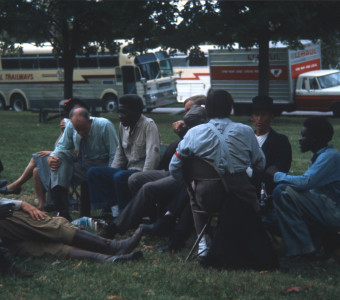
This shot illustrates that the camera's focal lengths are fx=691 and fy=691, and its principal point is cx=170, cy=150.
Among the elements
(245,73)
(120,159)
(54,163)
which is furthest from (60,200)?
(245,73)

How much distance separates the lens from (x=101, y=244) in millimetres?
5961

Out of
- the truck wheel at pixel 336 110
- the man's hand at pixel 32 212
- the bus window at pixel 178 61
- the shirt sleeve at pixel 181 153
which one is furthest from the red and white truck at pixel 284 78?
the man's hand at pixel 32 212

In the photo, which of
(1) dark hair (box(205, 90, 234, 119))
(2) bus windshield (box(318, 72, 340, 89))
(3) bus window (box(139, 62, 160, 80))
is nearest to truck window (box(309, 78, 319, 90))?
(2) bus windshield (box(318, 72, 340, 89))

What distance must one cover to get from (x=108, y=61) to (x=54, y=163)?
87.1ft

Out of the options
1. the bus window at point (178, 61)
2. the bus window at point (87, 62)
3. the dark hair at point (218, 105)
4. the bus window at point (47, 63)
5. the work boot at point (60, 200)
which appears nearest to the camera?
the dark hair at point (218, 105)

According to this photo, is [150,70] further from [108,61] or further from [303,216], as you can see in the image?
[303,216]

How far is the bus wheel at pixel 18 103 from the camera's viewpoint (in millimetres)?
37750

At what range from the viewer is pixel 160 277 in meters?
5.43

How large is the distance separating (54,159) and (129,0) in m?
13.4

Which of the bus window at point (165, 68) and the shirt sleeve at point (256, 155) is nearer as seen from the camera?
the shirt sleeve at point (256, 155)

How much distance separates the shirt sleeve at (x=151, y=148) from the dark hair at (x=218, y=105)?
1536 millimetres

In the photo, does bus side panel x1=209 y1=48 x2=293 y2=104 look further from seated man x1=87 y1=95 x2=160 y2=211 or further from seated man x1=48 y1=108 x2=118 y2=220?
seated man x1=87 y1=95 x2=160 y2=211

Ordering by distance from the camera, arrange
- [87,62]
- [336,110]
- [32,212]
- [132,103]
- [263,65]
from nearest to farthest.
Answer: [32,212]
[132,103]
[263,65]
[336,110]
[87,62]

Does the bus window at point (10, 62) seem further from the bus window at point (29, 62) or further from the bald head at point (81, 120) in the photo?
the bald head at point (81, 120)
